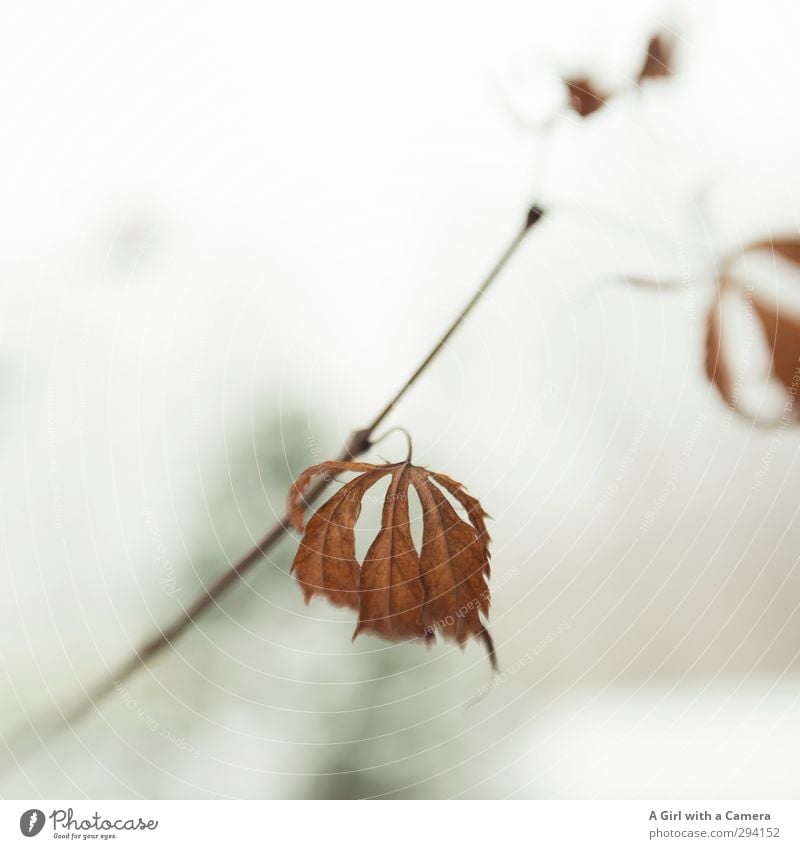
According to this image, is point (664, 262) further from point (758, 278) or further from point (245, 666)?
point (245, 666)

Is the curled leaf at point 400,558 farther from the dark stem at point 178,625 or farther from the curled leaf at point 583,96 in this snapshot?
the curled leaf at point 583,96

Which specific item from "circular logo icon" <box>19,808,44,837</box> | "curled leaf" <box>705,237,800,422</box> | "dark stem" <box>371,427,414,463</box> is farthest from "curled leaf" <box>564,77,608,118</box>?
"circular logo icon" <box>19,808,44,837</box>

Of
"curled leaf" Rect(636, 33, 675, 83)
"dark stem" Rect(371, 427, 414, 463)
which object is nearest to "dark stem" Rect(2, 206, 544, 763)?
"dark stem" Rect(371, 427, 414, 463)

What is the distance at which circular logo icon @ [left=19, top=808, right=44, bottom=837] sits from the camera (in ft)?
1.34

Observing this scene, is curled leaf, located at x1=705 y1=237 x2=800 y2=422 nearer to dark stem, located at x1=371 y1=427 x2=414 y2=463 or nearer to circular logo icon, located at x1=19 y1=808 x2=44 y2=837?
dark stem, located at x1=371 y1=427 x2=414 y2=463

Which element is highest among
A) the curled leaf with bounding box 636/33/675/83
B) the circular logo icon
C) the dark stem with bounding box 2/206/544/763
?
the curled leaf with bounding box 636/33/675/83

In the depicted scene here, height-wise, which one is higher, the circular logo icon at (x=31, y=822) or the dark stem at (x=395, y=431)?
the dark stem at (x=395, y=431)

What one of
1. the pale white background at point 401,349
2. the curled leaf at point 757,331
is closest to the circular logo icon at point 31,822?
the pale white background at point 401,349

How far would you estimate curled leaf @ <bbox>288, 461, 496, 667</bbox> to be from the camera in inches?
14.8

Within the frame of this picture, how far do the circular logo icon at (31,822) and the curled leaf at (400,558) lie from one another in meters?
0.22

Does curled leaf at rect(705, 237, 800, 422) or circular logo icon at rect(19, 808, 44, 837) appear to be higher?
curled leaf at rect(705, 237, 800, 422)

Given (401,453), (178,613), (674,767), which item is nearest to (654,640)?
(674,767)

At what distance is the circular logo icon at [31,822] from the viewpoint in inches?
16.1

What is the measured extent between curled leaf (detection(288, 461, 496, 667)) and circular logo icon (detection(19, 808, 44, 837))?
0.22 meters
